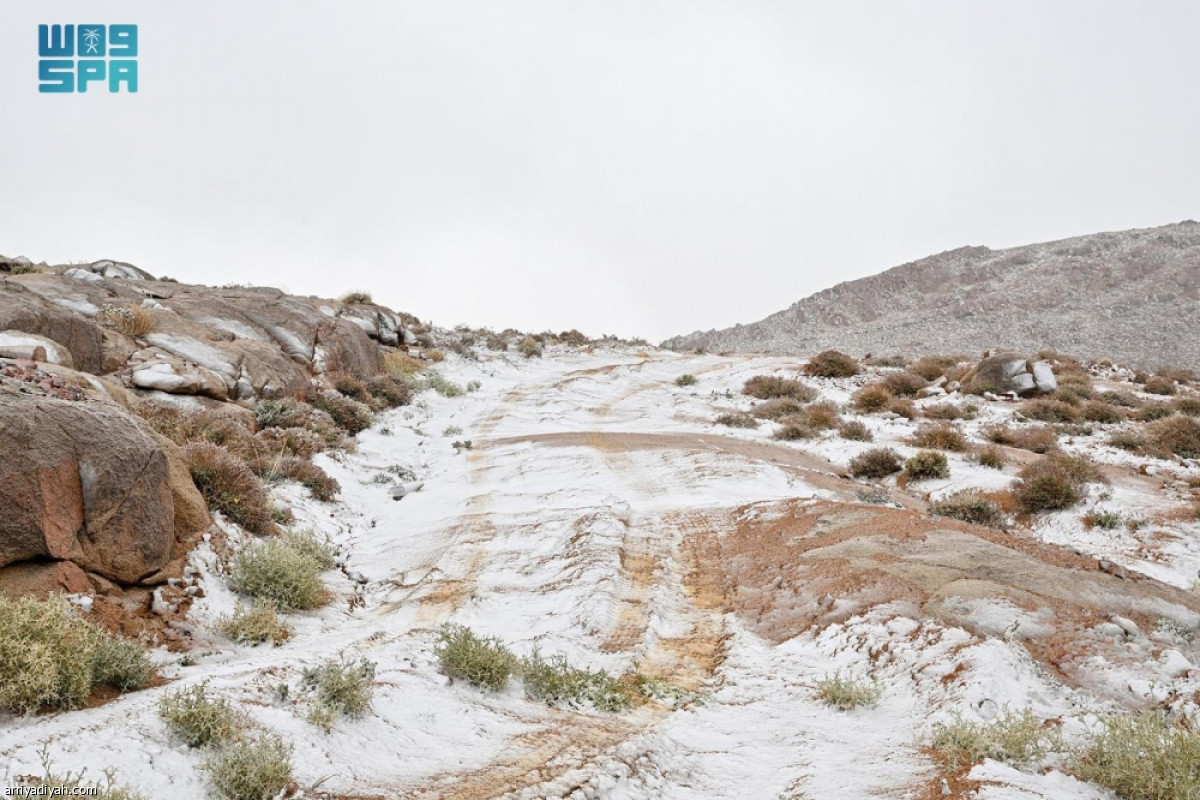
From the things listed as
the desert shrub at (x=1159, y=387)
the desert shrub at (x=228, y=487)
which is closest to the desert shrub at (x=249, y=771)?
the desert shrub at (x=228, y=487)

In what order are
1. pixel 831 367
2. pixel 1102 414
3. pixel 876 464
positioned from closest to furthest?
pixel 876 464
pixel 1102 414
pixel 831 367

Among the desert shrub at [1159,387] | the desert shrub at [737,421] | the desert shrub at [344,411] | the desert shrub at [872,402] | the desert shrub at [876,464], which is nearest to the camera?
the desert shrub at [876,464]

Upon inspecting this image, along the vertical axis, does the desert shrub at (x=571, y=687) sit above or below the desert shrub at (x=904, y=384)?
below

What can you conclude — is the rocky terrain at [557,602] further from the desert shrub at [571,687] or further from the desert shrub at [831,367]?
the desert shrub at [831,367]

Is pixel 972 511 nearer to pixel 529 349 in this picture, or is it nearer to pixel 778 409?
pixel 778 409

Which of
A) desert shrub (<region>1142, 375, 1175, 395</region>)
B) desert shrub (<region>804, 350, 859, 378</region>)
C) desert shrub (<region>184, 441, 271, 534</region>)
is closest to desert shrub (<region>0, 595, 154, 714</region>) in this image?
desert shrub (<region>184, 441, 271, 534</region>)

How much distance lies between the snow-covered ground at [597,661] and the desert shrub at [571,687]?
14 cm

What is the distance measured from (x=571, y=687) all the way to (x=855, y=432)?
11702mm

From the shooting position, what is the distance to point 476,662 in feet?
16.1

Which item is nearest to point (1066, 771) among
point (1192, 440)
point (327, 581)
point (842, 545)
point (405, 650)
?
point (842, 545)

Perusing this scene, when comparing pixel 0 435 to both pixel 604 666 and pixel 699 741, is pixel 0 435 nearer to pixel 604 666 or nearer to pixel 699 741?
pixel 604 666

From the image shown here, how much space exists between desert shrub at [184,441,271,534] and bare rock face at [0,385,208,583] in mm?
1060

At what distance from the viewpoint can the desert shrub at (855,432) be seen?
48.5 feet

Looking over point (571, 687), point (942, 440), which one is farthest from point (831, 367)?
point (571, 687)
